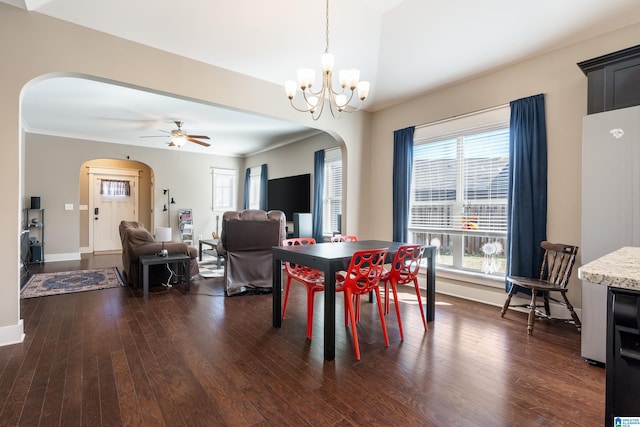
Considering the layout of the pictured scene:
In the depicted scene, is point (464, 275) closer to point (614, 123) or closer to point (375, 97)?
point (614, 123)

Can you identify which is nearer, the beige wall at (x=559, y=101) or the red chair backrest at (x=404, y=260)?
the red chair backrest at (x=404, y=260)

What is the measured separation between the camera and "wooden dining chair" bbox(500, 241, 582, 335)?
9.87 feet

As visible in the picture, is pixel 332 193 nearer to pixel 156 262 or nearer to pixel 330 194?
pixel 330 194

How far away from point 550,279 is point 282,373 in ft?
9.73

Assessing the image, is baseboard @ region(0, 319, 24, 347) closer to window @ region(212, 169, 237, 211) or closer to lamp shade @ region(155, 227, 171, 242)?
lamp shade @ region(155, 227, 171, 242)

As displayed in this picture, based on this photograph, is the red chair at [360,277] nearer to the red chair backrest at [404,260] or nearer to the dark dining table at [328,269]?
the dark dining table at [328,269]

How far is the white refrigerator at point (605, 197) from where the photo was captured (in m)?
2.31

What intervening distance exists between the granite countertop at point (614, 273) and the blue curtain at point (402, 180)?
369 cm

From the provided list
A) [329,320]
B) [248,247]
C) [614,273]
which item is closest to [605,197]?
[614,273]

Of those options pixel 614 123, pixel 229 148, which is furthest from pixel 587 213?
pixel 229 148

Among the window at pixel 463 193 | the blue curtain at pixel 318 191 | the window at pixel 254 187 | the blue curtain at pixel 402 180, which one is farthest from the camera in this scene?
the window at pixel 254 187

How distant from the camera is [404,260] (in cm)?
310

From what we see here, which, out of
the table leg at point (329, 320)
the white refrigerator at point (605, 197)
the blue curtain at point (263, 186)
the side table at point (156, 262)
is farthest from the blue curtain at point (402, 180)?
the blue curtain at point (263, 186)

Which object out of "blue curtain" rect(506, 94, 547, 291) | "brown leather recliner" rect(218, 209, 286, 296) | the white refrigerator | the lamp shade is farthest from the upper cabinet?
the lamp shade
